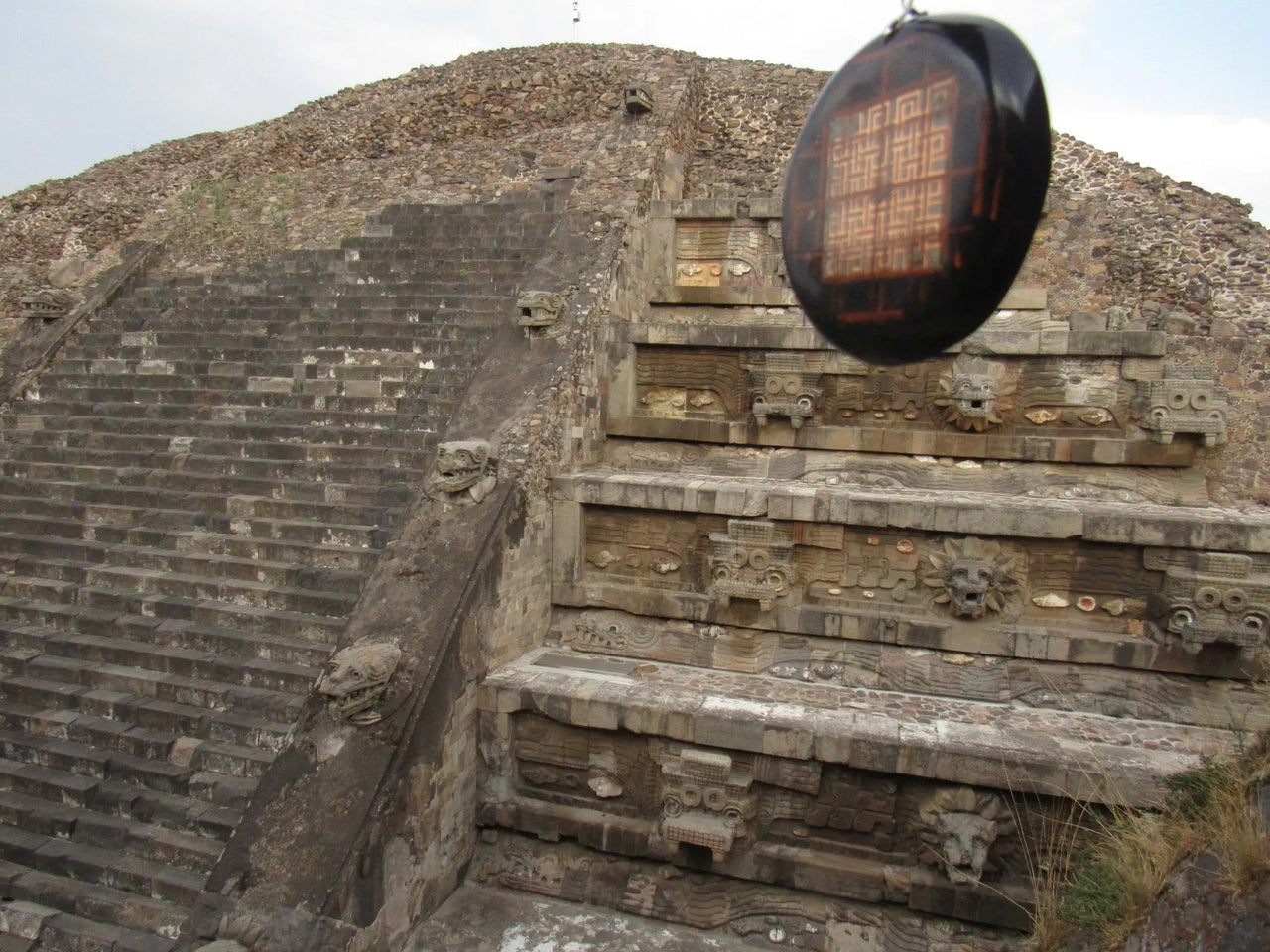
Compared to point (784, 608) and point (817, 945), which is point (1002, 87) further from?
point (817, 945)

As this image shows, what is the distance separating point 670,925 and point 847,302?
4.73m

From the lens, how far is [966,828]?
16.2 ft

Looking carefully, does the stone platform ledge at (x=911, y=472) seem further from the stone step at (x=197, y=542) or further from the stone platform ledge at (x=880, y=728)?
the stone step at (x=197, y=542)

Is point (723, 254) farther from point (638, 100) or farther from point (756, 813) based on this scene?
point (756, 813)

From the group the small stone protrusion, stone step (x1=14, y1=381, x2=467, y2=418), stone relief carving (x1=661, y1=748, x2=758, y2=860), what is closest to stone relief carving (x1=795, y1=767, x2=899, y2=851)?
stone relief carving (x1=661, y1=748, x2=758, y2=860)

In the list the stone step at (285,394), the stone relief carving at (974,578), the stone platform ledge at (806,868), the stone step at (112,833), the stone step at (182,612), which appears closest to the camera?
the stone platform ledge at (806,868)

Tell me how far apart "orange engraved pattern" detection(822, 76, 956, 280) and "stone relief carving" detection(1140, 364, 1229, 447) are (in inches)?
213

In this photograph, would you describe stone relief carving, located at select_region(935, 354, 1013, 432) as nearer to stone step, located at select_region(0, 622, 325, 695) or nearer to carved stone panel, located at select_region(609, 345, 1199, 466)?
carved stone panel, located at select_region(609, 345, 1199, 466)

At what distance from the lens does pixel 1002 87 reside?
215 cm

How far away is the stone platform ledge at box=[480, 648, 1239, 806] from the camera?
15.9ft

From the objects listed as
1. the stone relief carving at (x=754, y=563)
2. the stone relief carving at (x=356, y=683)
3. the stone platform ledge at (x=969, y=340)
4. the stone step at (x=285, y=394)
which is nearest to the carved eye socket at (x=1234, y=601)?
the stone platform ledge at (x=969, y=340)

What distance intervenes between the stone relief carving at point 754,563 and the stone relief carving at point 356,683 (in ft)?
8.66

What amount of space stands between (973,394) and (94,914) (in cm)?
746

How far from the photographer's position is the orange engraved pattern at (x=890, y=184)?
2262mm
